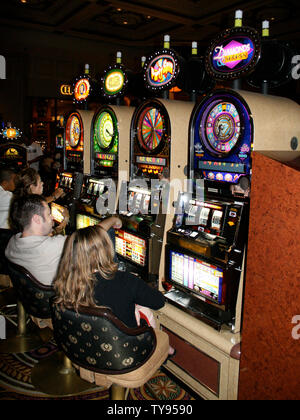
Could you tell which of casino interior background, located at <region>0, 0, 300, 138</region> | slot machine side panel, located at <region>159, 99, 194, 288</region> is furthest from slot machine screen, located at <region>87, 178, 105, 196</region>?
casino interior background, located at <region>0, 0, 300, 138</region>

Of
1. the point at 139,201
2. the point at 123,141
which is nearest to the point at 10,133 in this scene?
the point at 123,141

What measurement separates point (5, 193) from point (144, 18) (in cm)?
620

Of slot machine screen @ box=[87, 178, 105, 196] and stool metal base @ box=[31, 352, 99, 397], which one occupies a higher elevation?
slot machine screen @ box=[87, 178, 105, 196]

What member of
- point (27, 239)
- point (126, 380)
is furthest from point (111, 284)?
point (27, 239)

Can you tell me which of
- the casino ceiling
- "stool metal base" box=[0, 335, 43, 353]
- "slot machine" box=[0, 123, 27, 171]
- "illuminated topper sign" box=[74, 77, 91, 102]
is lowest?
"stool metal base" box=[0, 335, 43, 353]

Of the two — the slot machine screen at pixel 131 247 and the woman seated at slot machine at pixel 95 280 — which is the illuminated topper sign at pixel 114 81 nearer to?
the slot machine screen at pixel 131 247

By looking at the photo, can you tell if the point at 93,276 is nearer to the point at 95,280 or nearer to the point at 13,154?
the point at 95,280

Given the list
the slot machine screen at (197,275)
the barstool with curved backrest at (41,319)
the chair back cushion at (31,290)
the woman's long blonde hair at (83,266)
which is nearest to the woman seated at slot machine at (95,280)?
the woman's long blonde hair at (83,266)

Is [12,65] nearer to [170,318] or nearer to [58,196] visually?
[58,196]

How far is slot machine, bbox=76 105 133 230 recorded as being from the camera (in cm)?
416

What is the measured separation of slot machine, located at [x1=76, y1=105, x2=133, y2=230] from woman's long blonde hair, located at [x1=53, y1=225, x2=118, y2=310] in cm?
200

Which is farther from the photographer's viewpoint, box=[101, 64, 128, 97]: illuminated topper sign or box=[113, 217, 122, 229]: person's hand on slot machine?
box=[101, 64, 128, 97]: illuminated topper sign

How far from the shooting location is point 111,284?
198 centimetres

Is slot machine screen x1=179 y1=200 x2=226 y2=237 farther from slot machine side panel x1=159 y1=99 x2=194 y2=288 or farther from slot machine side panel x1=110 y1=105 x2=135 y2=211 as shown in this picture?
slot machine side panel x1=110 y1=105 x2=135 y2=211
